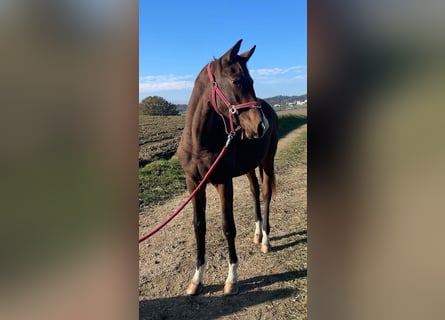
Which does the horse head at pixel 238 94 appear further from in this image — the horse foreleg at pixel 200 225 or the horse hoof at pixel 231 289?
the horse hoof at pixel 231 289

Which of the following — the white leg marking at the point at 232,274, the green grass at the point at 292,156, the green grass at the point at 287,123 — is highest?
the green grass at the point at 287,123

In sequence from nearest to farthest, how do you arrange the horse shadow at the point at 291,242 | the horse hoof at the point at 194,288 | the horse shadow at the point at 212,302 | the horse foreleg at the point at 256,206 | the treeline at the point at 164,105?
the treeline at the point at 164,105, the horse shadow at the point at 212,302, the horse hoof at the point at 194,288, the horse shadow at the point at 291,242, the horse foreleg at the point at 256,206

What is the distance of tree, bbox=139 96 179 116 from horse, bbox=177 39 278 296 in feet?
0.57

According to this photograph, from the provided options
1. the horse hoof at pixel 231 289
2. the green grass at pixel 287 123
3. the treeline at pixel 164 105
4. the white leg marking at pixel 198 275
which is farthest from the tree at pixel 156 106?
the horse hoof at pixel 231 289

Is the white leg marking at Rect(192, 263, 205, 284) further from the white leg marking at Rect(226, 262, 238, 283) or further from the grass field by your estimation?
the grass field

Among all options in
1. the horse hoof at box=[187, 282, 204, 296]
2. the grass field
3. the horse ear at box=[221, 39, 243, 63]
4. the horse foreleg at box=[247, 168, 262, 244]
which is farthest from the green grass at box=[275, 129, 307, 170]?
the horse hoof at box=[187, 282, 204, 296]

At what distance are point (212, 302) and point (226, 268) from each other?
266 mm

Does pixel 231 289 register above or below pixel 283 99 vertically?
below

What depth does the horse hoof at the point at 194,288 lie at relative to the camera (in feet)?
5.83

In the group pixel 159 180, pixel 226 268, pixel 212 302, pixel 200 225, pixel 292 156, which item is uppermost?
pixel 292 156

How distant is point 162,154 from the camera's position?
1.85 metres

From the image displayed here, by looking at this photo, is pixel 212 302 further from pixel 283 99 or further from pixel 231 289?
pixel 283 99

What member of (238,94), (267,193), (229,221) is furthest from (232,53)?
(267,193)
